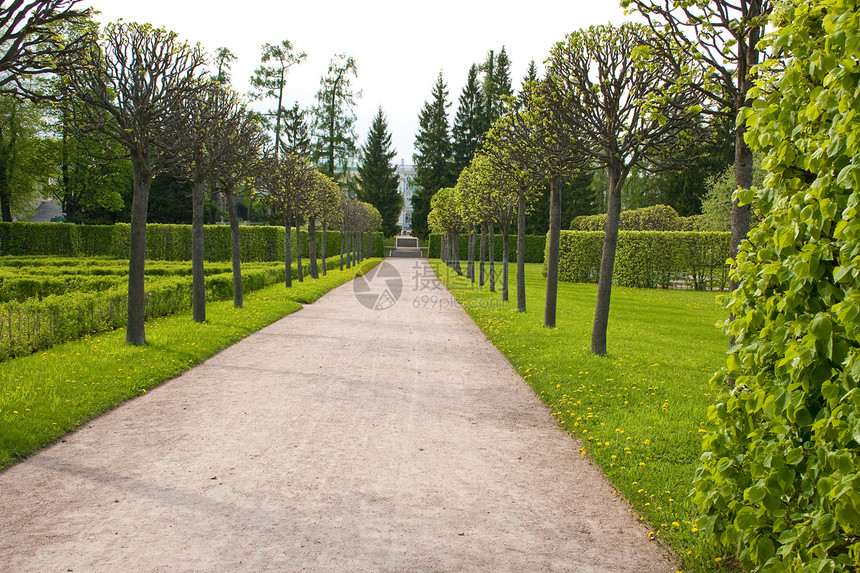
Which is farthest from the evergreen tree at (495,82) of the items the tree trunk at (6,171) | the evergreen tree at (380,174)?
the tree trunk at (6,171)

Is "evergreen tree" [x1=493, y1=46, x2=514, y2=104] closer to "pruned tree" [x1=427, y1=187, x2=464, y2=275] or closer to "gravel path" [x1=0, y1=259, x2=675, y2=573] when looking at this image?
A: "pruned tree" [x1=427, y1=187, x2=464, y2=275]

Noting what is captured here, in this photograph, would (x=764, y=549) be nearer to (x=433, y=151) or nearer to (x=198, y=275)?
(x=198, y=275)

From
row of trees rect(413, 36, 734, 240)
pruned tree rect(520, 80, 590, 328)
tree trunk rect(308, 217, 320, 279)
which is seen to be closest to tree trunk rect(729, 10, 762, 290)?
pruned tree rect(520, 80, 590, 328)

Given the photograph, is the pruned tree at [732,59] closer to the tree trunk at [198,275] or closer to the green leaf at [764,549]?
the green leaf at [764,549]

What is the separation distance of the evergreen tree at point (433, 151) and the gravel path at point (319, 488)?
59.9 meters

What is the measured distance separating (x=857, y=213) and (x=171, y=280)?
14.4 meters

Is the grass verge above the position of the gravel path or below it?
above

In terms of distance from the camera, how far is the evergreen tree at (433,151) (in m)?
66.1

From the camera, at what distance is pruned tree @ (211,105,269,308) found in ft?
42.0

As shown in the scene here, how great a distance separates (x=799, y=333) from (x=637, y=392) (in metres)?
4.63

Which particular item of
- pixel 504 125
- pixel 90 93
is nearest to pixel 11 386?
pixel 90 93

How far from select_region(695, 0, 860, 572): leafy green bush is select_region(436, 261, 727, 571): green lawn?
64 cm

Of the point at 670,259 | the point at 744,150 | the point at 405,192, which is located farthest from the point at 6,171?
the point at 405,192

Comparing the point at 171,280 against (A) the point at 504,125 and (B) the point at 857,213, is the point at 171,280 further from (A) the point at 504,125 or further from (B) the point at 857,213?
(B) the point at 857,213
